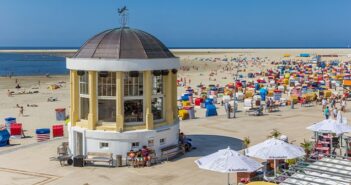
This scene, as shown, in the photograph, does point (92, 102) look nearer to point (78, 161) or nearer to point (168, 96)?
point (78, 161)

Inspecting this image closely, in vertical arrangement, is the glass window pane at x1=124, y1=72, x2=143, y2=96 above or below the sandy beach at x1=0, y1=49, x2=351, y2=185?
above

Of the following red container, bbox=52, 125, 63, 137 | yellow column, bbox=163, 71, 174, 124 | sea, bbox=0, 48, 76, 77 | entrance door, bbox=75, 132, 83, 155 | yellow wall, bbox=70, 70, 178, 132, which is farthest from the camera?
sea, bbox=0, 48, 76, 77

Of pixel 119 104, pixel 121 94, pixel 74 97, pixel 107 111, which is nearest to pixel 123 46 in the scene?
pixel 121 94

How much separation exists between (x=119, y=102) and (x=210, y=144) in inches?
218

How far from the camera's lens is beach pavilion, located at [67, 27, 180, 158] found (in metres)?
17.9

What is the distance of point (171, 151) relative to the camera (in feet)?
61.3

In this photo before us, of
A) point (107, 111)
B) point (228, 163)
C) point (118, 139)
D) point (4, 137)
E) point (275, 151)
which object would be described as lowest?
point (4, 137)

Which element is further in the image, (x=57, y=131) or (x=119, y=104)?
(x=57, y=131)

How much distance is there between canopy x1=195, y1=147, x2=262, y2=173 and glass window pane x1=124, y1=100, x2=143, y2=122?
20.5ft

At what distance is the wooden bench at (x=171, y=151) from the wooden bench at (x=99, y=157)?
227 centimetres

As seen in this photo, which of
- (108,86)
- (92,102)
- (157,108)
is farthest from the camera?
(157,108)

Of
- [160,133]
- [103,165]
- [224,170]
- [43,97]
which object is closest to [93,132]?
[103,165]

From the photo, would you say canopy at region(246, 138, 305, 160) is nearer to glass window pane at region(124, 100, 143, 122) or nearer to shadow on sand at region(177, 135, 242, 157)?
shadow on sand at region(177, 135, 242, 157)

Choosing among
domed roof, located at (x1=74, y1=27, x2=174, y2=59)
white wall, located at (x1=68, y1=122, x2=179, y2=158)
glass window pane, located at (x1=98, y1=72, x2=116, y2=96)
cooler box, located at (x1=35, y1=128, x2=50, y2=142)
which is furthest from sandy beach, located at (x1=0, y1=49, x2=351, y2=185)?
domed roof, located at (x1=74, y1=27, x2=174, y2=59)
